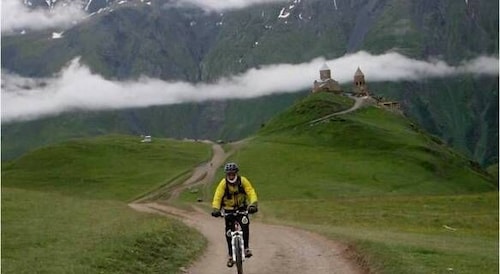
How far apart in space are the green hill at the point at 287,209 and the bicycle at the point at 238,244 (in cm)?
456

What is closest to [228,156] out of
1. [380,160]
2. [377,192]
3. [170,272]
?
[380,160]

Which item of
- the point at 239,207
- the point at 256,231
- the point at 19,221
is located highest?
the point at 239,207

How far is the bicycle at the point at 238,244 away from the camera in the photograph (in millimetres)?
27953

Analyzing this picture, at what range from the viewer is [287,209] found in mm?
88375

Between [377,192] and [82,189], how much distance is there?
7284 cm

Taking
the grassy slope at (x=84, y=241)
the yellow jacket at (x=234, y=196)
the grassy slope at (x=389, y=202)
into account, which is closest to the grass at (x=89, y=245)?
the grassy slope at (x=84, y=241)

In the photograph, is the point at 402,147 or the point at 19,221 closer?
the point at 19,221

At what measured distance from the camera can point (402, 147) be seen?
200 m

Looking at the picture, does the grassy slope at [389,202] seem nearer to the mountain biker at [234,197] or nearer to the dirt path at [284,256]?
the dirt path at [284,256]

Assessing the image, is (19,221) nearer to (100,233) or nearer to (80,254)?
(100,233)

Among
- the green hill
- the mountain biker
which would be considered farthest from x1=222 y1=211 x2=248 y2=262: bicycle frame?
the green hill

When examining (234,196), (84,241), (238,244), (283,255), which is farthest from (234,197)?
(84,241)

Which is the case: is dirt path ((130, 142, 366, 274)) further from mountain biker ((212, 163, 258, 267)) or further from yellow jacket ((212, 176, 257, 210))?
yellow jacket ((212, 176, 257, 210))

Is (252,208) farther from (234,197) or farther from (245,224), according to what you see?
(234,197)
